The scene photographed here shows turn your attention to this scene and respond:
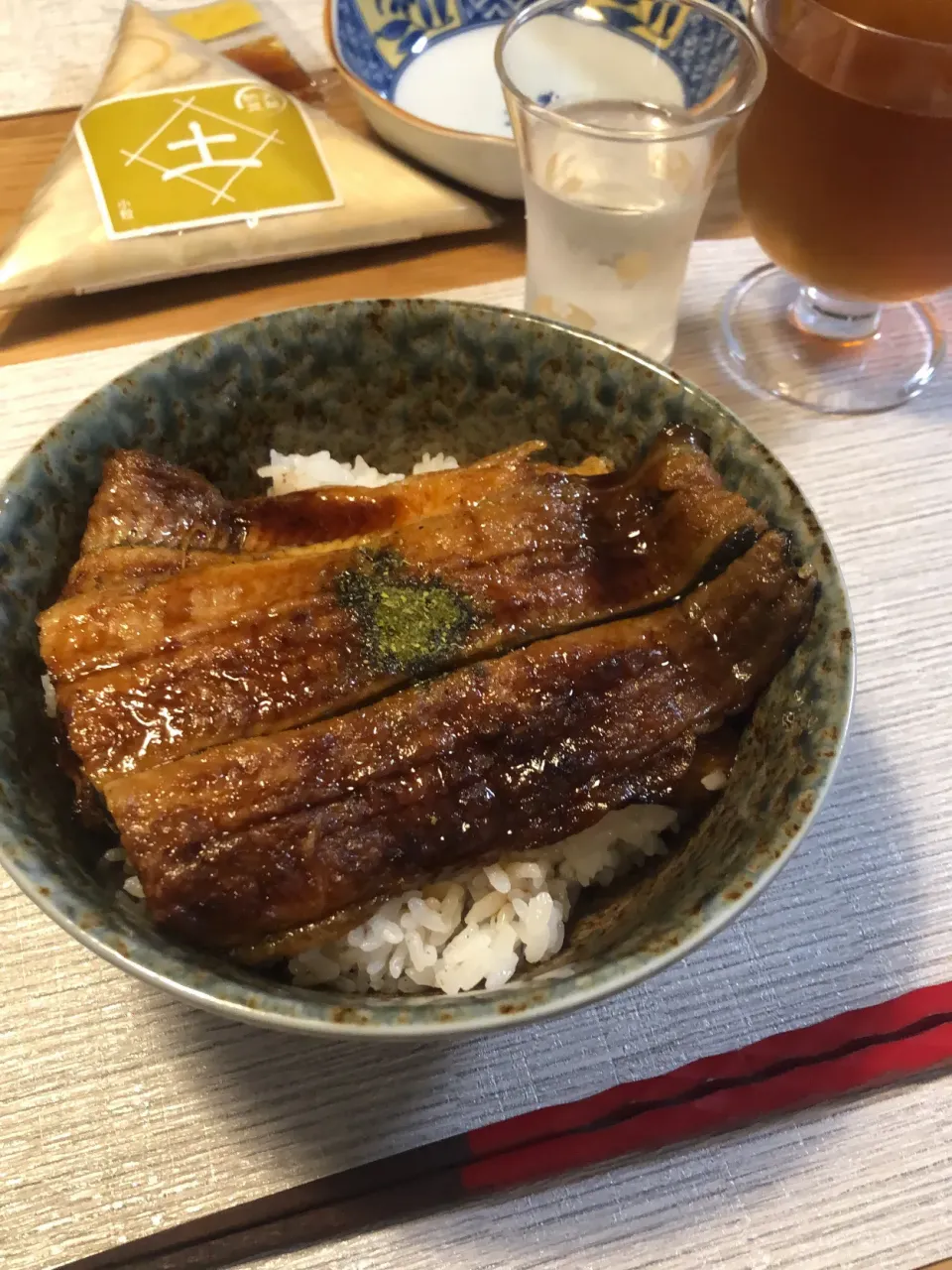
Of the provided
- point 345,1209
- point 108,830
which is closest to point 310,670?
point 108,830

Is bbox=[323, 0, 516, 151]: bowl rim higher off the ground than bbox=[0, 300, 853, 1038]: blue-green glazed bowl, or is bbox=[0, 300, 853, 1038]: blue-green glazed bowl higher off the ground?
bbox=[323, 0, 516, 151]: bowl rim

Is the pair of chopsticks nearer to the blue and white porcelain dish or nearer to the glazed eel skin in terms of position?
the glazed eel skin

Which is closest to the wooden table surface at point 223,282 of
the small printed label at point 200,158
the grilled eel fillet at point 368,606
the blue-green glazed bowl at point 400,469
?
the small printed label at point 200,158

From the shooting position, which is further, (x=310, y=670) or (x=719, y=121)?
(x=719, y=121)

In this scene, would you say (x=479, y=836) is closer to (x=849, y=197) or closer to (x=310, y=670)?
(x=310, y=670)

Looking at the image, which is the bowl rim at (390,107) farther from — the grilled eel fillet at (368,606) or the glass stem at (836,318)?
the grilled eel fillet at (368,606)

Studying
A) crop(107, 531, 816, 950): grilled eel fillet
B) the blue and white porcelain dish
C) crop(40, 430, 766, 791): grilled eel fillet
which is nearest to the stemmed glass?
the blue and white porcelain dish
